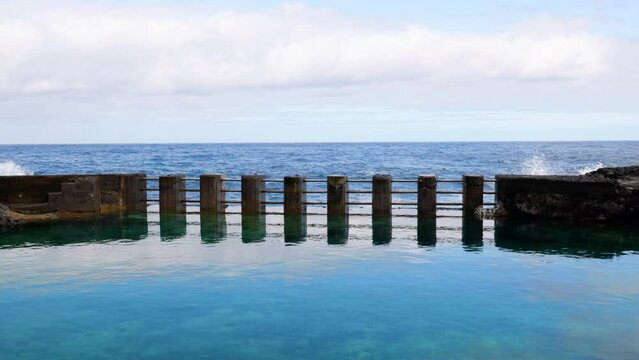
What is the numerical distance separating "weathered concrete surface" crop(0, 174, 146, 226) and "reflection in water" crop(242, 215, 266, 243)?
463 cm

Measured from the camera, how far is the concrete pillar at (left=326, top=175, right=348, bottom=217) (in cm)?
2233

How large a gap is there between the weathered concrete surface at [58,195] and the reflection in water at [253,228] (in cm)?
463

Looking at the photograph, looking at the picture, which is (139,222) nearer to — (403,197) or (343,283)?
(343,283)

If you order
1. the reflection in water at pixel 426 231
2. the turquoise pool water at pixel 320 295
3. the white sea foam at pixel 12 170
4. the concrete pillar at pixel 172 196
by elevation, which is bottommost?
the turquoise pool water at pixel 320 295

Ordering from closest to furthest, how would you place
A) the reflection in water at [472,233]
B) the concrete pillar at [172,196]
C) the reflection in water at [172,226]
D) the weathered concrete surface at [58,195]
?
the reflection in water at [472,233] < the reflection in water at [172,226] < the weathered concrete surface at [58,195] < the concrete pillar at [172,196]

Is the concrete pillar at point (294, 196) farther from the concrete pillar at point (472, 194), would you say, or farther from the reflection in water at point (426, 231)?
the concrete pillar at point (472, 194)

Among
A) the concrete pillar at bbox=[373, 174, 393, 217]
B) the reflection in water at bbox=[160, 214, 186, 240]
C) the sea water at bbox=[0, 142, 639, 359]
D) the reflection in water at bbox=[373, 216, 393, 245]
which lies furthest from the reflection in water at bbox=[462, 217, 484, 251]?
the reflection in water at bbox=[160, 214, 186, 240]

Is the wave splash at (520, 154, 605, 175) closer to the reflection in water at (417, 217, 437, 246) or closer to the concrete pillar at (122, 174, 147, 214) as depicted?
the reflection in water at (417, 217, 437, 246)

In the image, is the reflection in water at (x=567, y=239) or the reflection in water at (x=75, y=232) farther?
the reflection in water at (x=75, y=232)

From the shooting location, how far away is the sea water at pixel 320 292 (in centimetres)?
916

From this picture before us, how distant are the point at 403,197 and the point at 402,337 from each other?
3136 centimetres

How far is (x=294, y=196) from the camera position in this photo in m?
22.6

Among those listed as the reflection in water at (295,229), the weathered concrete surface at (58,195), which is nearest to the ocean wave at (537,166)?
the reflection in water at (295,229)

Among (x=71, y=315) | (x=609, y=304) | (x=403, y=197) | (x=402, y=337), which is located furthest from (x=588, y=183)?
(x=403, y=197)
